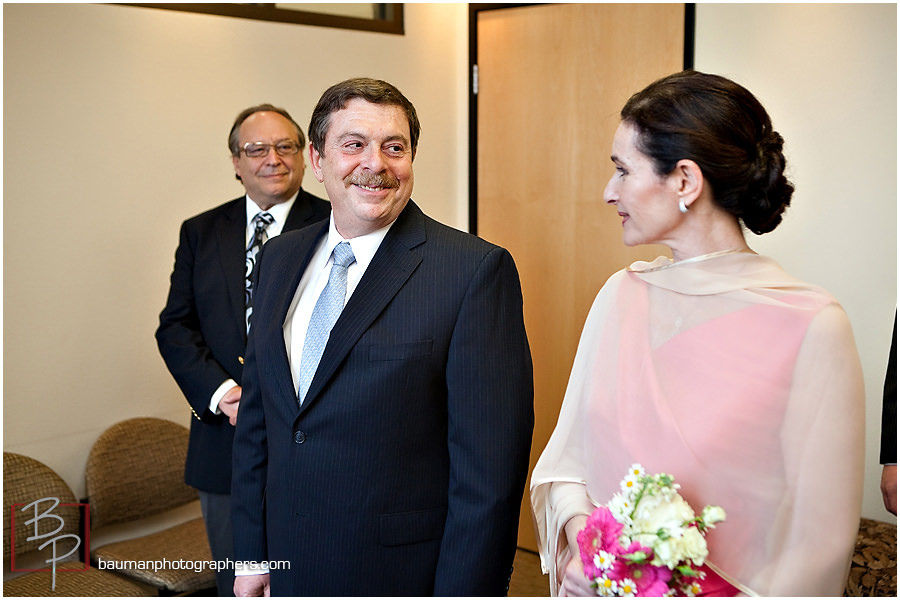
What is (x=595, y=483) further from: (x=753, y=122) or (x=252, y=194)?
(x=252, y=194)

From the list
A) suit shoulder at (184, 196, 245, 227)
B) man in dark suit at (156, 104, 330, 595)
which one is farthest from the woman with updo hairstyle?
suit shoulder at (184, 196, 245, 227)

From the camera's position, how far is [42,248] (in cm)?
334

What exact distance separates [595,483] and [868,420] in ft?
6.30

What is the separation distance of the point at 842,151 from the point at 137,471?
290cm

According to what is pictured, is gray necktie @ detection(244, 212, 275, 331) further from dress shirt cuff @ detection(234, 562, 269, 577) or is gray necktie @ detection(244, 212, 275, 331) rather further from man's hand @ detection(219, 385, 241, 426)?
dress shirt cuff @ detection(234, 562, 269, 577)

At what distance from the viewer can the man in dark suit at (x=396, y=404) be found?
1840 mm

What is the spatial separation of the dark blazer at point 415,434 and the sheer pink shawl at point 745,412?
20cm

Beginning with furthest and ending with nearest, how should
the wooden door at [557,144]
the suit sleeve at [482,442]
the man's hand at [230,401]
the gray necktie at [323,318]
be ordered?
the wooden door at [557,144] < the man's hand at [230,401] < the gray necktie at [323,318] < the suit sleeve at [482,442]

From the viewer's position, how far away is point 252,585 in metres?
2.08

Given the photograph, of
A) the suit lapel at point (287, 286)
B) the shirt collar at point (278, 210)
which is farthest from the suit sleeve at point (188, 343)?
the suit lapel at point (287, 286)

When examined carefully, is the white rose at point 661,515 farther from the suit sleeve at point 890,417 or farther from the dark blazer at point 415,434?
the suit sleeve at point 890,417

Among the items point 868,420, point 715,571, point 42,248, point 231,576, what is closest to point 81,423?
point 42,248

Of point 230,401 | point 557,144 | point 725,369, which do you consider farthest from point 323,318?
point 557,144

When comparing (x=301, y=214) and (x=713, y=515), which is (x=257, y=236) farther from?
(x=713, y=515)
